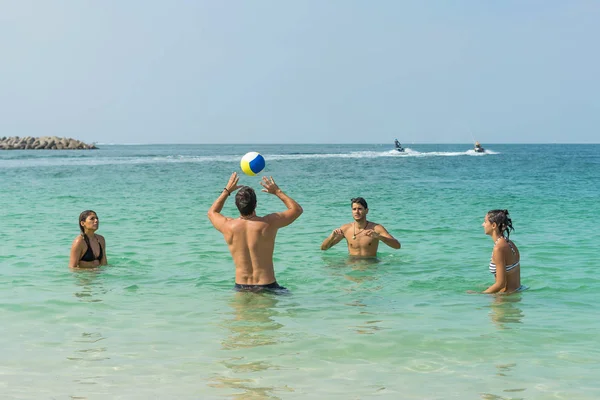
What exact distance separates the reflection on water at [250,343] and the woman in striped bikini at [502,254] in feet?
8.39

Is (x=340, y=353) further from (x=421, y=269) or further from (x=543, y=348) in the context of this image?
(x=421, y=269)

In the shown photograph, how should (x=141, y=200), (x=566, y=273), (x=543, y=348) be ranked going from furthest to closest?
(x=141, y=200), (x=566, y=273), (x=543, y=348)

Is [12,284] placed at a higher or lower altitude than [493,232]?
lower

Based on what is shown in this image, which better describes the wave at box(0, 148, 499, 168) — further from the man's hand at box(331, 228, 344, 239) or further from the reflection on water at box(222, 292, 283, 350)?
the reflection on water at box(222, 292, 283, 350)

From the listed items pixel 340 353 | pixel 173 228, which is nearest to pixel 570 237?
pixel 173 228

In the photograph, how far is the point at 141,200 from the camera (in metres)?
25.4

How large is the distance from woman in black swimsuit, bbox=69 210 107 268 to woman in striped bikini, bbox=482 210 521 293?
5.38m

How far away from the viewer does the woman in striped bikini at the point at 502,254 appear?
27.3 feet

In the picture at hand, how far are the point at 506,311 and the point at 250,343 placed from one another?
3.03 metres

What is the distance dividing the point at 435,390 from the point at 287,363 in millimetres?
1315

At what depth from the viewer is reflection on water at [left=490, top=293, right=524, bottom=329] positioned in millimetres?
7703

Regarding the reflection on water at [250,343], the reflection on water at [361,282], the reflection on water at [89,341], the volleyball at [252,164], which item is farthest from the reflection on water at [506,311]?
the reflection on water at [89,341]

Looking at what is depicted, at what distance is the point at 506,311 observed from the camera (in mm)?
8188

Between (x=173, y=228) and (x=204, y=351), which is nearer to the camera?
(x=204, y=351)
